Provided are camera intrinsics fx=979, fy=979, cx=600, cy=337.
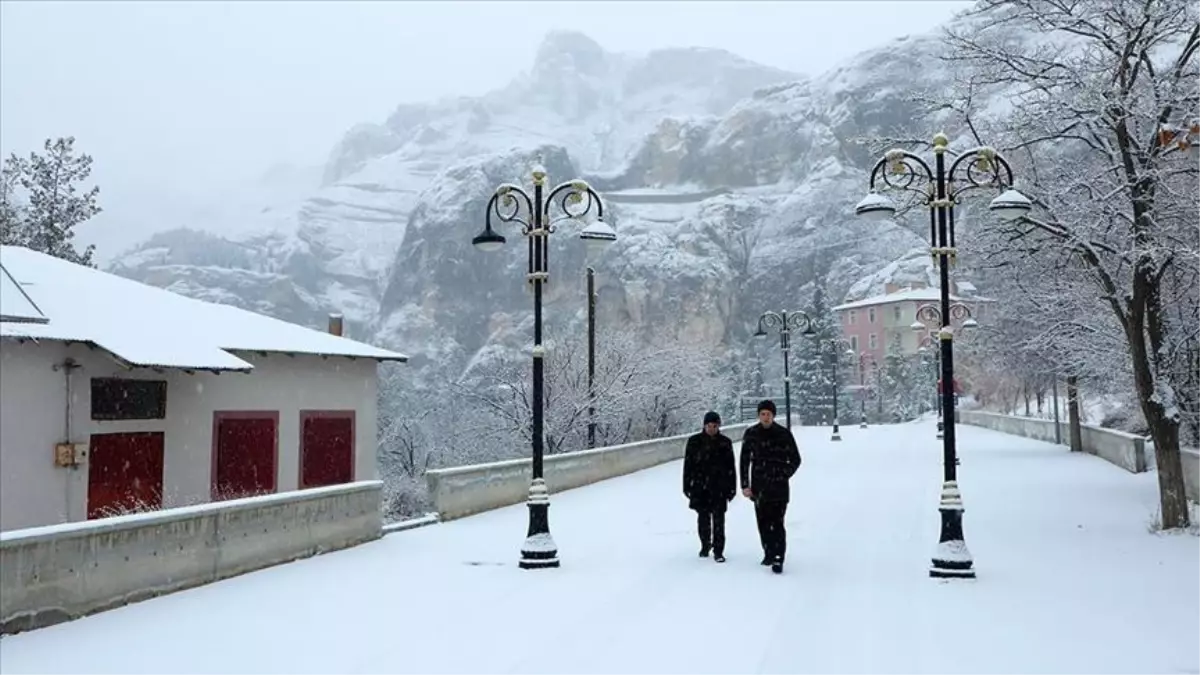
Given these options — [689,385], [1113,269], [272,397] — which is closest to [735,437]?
[689,385]

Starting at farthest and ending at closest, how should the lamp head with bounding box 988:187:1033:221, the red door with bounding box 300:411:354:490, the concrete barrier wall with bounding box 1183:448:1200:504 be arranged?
the red door with bounding box 300:411:354:490 < the concrete barrier wall with bounding box 1183:448:1200:504 < the lamp head with bounding box 988:187:1033:221

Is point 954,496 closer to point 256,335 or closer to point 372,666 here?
point 372,666

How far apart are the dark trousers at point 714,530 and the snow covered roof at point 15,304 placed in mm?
10573

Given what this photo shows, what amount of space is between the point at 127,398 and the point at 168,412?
47.6 inches

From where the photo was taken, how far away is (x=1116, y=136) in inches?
550

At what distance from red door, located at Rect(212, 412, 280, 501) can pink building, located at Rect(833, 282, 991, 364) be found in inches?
3366

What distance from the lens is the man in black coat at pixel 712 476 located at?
11141mm

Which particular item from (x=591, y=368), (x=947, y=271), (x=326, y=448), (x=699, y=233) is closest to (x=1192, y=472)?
(x=947, y=271)

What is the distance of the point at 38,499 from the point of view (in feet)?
50.5

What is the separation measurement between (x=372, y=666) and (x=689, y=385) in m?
37.5

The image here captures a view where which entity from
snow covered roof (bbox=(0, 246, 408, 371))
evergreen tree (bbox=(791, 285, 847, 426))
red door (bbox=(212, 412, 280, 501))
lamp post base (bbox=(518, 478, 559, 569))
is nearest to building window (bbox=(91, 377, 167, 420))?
snow covered roof (bbox=(0, 246, 408, 371))

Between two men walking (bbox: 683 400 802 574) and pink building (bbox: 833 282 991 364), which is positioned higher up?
pink building (bbox: 833 282 991 364)

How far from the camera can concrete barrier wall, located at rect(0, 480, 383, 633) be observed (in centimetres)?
799

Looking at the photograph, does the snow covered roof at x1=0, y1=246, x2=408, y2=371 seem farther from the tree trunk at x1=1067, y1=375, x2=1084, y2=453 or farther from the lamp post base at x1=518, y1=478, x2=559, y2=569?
the tree trunk at x1=1067, y1=375, x2=1084, y2=453
